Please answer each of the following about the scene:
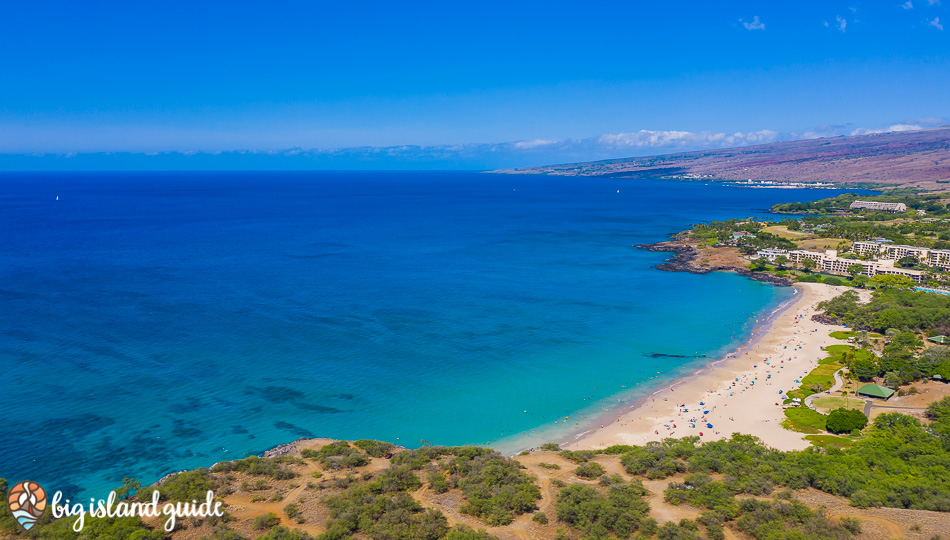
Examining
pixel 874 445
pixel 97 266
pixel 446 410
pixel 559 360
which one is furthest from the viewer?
pixel 97 266

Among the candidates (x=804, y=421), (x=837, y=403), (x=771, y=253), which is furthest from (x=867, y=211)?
(x=804, y=421)

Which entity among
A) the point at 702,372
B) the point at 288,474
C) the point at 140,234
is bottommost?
the point at 702,372

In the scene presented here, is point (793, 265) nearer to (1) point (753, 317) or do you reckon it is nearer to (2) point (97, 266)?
(1) point (753, 317)

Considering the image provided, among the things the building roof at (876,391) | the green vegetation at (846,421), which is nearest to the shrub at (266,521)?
the green vegetation at (846,421)

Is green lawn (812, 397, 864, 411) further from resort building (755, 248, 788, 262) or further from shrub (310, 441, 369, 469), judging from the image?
resort building (755, 248, 788, 262)

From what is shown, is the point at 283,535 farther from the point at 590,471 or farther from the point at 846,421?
the point at 846,421

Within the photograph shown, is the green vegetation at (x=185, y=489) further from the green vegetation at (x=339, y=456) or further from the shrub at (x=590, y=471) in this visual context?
the shrub at (x=590, y=471)

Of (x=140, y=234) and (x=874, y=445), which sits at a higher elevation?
(x=140, y=234)

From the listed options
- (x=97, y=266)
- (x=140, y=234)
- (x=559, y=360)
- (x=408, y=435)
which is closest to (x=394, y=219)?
(x=140, y=234)
